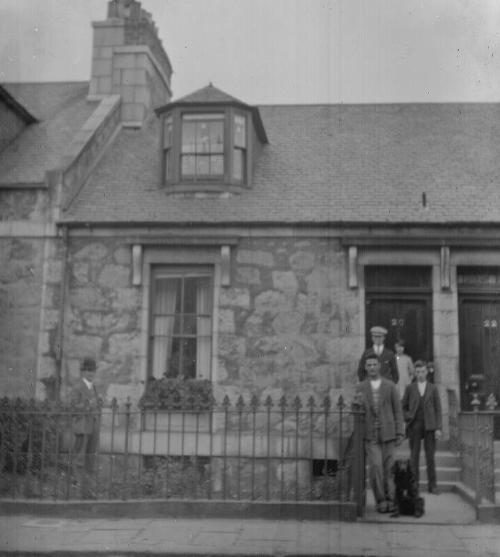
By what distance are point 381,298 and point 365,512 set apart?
173 inches

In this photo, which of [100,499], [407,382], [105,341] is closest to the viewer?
[100,499]

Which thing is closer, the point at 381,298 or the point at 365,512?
the point at 365,512

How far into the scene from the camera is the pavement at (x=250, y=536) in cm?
680

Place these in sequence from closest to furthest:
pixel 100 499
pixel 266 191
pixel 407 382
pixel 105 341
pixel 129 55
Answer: pixel 100 499, pixel 407 382, pixel 105 341, pixel 266 191, pixel 129 55

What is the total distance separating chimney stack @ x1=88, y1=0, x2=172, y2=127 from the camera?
15.1m

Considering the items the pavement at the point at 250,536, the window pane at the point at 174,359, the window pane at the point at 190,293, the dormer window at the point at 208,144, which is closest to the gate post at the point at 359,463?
the pavement at the point at 250,536

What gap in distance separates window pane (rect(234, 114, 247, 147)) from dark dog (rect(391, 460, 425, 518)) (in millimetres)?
6627

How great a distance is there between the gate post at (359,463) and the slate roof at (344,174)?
4.27 metres

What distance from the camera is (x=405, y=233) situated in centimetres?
1180

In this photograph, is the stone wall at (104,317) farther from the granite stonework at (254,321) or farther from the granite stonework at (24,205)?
the granite stonework at (24,205)

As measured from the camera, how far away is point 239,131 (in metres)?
13.2

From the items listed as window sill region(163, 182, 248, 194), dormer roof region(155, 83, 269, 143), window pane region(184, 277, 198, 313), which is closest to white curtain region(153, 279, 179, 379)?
window pane region(184, 277, 198, 313)

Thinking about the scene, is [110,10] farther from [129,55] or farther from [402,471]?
[402,471]

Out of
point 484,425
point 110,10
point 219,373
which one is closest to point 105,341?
point 219,373
